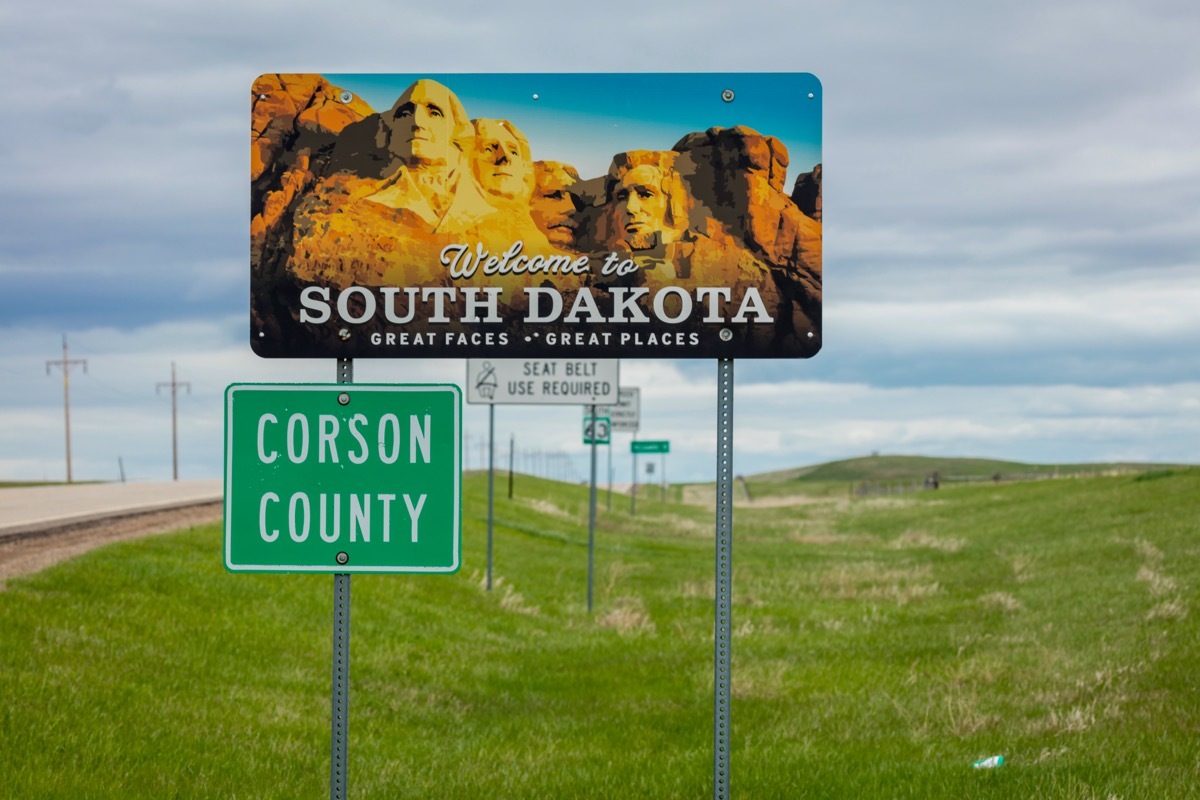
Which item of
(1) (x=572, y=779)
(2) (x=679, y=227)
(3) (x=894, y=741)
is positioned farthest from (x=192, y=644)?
(2) (x=679, y=227)

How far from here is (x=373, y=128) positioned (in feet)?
21.8

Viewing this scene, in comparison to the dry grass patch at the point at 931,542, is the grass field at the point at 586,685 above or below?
above

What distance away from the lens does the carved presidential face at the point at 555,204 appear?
6.65 m

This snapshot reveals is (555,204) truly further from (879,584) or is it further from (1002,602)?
(879,584)

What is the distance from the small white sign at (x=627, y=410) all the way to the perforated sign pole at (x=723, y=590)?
26.4 meters

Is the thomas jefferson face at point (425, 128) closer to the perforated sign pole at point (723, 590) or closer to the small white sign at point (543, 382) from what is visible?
the perforated sign pole at point (723, 590)

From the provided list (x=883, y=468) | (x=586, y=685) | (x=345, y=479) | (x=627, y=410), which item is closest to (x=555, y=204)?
(x=345, y=479)

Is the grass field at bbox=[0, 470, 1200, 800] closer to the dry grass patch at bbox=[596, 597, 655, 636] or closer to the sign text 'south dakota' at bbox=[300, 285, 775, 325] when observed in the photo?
the dry grass patch at bbox=[596, 597, 655, 636]

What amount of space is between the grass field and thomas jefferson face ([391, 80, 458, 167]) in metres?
3.98

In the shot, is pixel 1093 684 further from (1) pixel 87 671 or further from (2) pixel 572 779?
(1) pixel 87 671

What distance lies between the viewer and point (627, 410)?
35062mm

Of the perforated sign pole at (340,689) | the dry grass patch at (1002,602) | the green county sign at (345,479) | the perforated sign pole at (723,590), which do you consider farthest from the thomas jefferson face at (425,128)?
the dry grass patch at (1002,602)

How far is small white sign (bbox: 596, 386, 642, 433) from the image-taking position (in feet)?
111

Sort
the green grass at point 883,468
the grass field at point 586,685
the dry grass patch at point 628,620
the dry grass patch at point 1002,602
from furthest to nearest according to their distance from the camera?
the green grass at point 883,468
the dry grass patch at point 1002,602
the dry grass patch at point 628,620
the grass field at point 586,685
